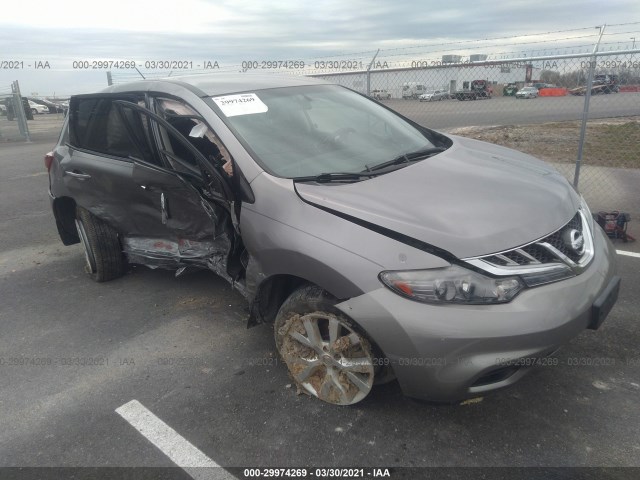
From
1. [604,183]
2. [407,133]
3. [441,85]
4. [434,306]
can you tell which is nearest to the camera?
[434,306]

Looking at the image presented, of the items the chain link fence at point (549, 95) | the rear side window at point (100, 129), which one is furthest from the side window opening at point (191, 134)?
the chain link fence at point (549, 95)

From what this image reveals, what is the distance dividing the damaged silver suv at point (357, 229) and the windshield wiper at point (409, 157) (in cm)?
2

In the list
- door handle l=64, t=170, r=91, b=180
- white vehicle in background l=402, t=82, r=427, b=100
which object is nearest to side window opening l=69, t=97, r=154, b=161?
door handle l=64, t=170, r=91, b=180

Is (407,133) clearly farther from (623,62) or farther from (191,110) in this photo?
(623,62)

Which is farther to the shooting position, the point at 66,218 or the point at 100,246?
the point at 66,218

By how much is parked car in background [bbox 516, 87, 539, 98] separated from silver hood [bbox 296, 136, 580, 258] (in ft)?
17.6

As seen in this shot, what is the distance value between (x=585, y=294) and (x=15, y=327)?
401 cm

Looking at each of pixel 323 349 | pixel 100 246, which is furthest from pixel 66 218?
pixel 323 349

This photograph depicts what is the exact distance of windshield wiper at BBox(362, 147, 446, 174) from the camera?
9.41ft

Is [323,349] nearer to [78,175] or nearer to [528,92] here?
[78,175]

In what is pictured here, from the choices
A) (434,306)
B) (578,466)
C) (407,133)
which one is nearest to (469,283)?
(434,306)

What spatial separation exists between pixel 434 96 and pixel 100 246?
243 inches

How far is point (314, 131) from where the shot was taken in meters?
3.21

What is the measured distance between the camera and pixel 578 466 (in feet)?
7.12
